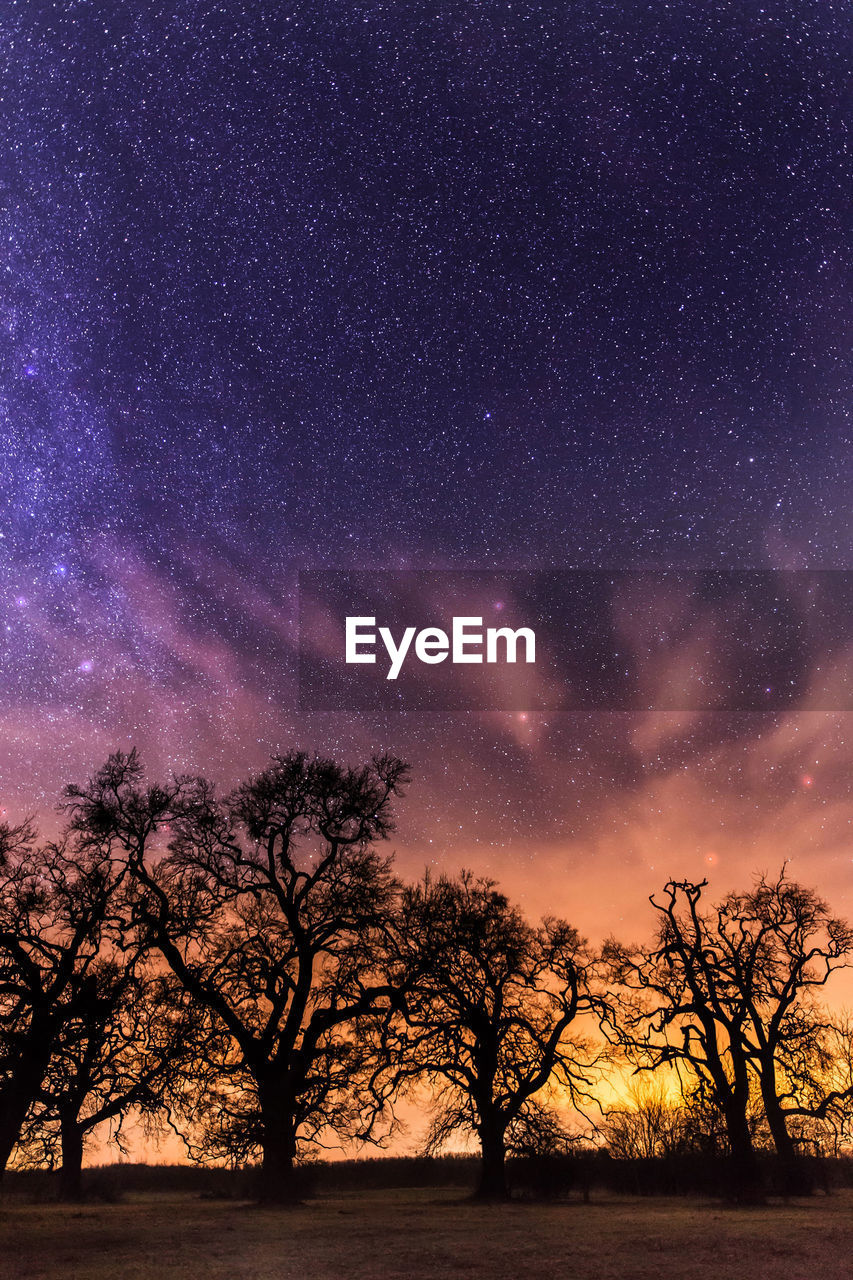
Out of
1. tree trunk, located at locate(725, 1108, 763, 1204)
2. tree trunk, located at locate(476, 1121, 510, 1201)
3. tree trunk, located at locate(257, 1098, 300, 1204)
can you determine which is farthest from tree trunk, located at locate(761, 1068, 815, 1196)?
tree trunk, located at locate(257, 1098, 300, 1204)

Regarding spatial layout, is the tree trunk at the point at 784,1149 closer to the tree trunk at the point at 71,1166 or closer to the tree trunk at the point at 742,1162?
the tree trunk at the point at 742,1162

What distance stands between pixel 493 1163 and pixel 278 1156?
9039 mm

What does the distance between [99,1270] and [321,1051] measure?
13.4 m

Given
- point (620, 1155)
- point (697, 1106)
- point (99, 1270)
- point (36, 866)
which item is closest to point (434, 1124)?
point (697, 1106)

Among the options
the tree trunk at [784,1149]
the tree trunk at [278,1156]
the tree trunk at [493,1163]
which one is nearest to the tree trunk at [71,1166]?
the tree trunk at [278,1156]

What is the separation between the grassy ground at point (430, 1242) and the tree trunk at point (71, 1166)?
3.95 metres

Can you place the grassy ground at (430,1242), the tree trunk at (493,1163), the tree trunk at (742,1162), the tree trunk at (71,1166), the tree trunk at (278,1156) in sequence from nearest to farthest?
the grassy ground at (430,1242)
the tree trunk at (278,1156)
the tree trunk at (742,1162)
the tree trunk at (493,1163)
the tree trunk at (71,1166)

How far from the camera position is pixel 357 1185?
5497 centimetres

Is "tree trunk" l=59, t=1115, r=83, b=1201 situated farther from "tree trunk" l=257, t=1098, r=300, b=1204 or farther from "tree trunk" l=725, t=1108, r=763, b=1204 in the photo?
"tree trunk" l=725, t=1108, r=763, b=1204

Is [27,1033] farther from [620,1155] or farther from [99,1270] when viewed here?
[620,1155]

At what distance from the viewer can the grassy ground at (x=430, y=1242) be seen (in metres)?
19.7

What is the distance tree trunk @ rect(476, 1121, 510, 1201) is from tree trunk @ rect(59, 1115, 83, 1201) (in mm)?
14180

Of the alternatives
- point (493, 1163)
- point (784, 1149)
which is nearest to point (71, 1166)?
point (493, 1163)

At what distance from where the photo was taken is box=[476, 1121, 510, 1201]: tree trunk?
37.1 metres
